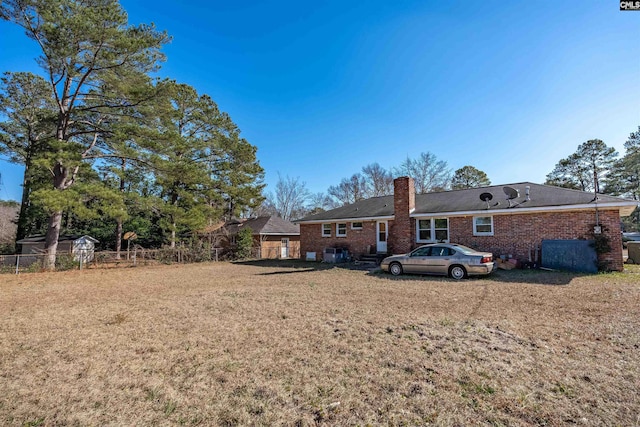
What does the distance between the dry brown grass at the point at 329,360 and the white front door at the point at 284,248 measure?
19540 mm

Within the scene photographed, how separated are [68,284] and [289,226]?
63.1 ft

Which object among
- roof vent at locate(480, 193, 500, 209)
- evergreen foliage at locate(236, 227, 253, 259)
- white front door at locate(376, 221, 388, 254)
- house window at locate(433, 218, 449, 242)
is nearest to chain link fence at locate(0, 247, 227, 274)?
evergreen foliage at locate(236, 227, 253, 259)

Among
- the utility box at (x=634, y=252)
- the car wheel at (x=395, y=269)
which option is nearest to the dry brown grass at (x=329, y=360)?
the car wheel at (x=395, y=269)

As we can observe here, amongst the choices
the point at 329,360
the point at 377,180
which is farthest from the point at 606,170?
the point at 329,360

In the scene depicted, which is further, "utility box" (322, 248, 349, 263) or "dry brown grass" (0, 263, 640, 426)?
"utility box" (322, 248, 349, 263)

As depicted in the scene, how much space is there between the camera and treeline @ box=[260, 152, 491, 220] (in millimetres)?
37500

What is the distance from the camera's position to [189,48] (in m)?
13.2

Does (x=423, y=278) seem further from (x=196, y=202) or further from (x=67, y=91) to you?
(x=67, y=91)

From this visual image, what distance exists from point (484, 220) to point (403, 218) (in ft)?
12.3

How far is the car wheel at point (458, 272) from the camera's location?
424 inches

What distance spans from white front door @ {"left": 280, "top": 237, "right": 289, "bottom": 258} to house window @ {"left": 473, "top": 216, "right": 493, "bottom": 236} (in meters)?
17.5

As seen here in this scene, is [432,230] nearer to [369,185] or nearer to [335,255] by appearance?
[335,255]

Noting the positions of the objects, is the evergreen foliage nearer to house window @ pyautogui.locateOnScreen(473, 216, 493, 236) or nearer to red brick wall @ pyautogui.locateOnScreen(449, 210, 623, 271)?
red brick wall @ pyautogui.locateOnScreen(449, 210, 623, 271)

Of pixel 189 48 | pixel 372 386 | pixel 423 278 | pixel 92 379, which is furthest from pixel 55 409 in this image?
pixel 189 48
